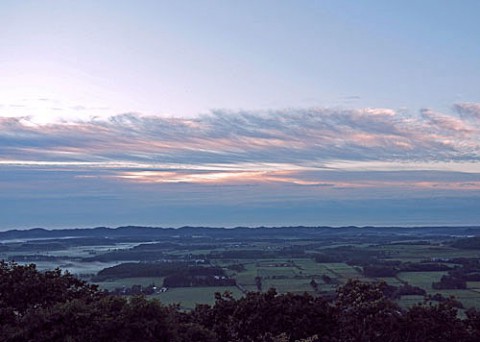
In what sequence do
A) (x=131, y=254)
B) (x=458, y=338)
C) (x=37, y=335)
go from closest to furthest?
(x=37, y=335)
(x=458, y=338)
(x=131, y=254)

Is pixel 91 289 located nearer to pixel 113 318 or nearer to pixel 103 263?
pixel 113 318

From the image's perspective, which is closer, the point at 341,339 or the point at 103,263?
the point at 341,339

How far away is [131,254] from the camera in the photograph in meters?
109

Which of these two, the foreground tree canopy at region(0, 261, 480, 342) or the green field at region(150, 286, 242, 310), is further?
the green field at region(150, 286, 242, 310)

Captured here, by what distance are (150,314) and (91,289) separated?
5.49 meters

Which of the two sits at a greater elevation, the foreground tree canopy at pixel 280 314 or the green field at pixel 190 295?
the foreground tree canopy at pixel 280 314

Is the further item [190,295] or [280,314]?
[190,295]

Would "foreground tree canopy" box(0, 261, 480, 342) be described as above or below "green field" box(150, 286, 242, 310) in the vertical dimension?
above

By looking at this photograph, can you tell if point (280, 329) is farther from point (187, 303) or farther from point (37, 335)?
point (187, 303)

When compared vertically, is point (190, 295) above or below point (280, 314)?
below

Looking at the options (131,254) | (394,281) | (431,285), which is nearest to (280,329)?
(431,285)

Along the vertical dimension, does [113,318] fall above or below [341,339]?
above

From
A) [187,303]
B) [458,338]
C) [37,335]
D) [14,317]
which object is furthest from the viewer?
[187,303]

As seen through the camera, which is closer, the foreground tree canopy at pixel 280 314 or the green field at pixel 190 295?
the foreground tree canopy at pixel 280 314
